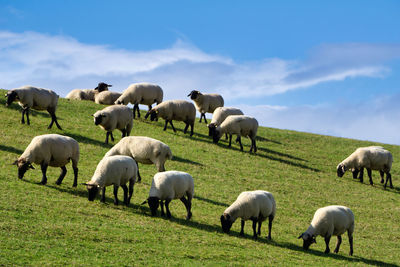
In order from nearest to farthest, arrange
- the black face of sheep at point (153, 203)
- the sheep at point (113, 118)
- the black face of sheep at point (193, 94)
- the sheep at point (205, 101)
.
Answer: the black face of sheep at point (153, 203) < the sheep at point (113, 118) < the black face of sheep at point (193, 94) < the sheep at point (205, 101)

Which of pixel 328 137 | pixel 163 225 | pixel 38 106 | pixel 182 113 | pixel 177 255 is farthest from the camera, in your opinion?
pixel 328 137

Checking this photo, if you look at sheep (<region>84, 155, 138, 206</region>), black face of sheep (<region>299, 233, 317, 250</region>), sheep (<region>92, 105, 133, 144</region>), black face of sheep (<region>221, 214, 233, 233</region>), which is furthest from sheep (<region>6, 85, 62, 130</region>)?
black face of sheep (<region>299, 233, 317, 250</region>)

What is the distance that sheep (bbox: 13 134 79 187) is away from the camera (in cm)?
2117

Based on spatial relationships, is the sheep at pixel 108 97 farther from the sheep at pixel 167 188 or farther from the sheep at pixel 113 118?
the sheep at pixel 167 188

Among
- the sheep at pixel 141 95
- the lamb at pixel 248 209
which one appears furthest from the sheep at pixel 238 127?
the lamb at pixel 248 209

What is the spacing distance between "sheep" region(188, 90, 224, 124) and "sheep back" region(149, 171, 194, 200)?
2479cm

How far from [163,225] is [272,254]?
3.93 meters

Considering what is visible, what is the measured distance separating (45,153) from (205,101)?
2427 centimetres

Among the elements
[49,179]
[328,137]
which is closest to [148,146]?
[49,179]

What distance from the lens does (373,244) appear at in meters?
21.6

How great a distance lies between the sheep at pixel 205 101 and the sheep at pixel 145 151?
67.6 feet

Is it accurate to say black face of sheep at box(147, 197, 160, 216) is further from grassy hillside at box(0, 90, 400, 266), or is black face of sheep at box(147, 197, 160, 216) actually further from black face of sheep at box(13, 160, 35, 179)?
black face of sheep at box(13, 160, 35, 179)

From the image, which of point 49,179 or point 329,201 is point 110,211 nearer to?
point 49,179

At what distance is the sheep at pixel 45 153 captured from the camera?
21172 millimetres
